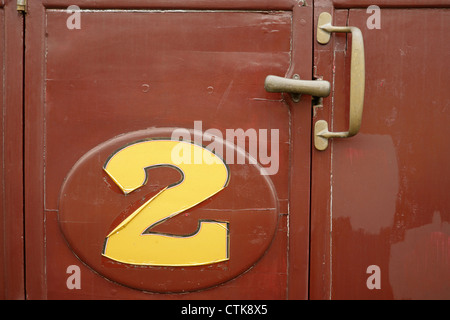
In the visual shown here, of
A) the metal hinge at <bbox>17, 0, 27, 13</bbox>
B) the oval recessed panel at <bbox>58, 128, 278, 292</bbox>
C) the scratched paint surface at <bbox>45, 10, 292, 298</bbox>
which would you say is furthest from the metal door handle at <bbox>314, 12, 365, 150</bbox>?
the metal hinge at <bbox>17, 0, 27, 13</bbox>

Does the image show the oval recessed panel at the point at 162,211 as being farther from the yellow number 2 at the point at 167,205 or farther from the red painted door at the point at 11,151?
the red painted door at the point at 11,151

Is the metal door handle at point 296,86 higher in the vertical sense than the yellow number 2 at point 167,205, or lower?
higher

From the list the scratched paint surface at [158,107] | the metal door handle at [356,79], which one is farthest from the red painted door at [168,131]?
the metal door handle at [356,79]

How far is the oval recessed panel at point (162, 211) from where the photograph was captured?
4.59ft

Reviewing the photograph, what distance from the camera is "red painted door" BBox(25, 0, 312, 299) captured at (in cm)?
140

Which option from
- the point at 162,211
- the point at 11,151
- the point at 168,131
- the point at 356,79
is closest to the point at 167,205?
the point at 162,211

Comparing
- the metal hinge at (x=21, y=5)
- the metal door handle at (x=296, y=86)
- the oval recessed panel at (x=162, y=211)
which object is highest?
the metal hinge at (x=21, y=5)

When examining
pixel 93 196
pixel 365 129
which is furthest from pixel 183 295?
pixel 365 129

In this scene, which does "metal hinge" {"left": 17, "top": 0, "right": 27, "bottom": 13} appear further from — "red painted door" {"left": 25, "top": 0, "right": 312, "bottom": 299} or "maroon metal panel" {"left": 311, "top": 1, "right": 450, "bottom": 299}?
"maroon metal panel" {"left": 311, "top": 1, "right": 450, "bottom": 299}

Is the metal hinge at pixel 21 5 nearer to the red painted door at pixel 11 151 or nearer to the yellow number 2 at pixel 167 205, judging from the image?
the red painted door at pixel 11 151

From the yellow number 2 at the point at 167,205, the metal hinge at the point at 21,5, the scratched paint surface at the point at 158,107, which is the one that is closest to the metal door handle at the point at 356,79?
the scratched paint surface at the point at 158,107

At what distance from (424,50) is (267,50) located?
1.71 ft

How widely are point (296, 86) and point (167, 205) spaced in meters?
0.57

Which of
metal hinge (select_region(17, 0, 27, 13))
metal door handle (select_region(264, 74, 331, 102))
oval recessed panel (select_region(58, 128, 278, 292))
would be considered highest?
metal hinge (select_region(17, 0, 27, 13))
